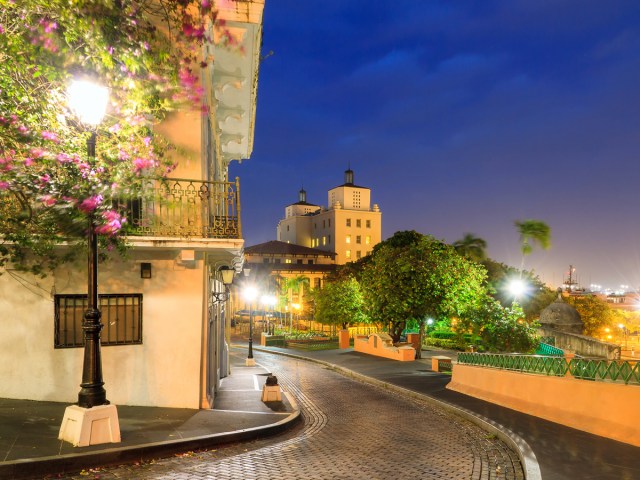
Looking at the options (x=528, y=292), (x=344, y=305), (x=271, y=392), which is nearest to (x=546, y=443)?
(x=271, y=392)

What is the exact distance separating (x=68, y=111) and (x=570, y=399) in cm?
1187

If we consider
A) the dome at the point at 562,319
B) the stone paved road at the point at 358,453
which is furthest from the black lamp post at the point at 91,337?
the dome at the point at 562,319

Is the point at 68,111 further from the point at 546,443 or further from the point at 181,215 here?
the point at 546,443

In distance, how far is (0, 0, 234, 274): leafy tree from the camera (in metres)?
7.03

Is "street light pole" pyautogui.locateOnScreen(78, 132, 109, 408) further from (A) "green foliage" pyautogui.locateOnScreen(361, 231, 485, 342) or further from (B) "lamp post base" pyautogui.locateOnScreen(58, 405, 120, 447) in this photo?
(A) "green foliage" pyautogui.locateOnScreen(361, 231, 485, 342)

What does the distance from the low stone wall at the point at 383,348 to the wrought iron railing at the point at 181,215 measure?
16.6 meters

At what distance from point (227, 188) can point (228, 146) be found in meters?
10.6

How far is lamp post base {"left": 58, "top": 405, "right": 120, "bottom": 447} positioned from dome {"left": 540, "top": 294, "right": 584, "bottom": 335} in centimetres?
2133

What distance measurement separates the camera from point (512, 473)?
27.1 ft

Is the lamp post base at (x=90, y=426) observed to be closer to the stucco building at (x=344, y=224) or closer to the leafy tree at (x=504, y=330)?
the leafy tree at (x=504, y=330)

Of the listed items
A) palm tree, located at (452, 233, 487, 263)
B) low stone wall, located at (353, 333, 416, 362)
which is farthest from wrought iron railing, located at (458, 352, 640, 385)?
palm tree, located at (452, 233, 487, 263)

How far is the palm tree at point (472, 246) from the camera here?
1772 inches

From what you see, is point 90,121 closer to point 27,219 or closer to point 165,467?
point 27,219

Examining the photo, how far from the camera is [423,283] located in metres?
24.6
